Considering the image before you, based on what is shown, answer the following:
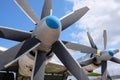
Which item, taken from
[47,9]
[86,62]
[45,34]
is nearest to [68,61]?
[45,34]

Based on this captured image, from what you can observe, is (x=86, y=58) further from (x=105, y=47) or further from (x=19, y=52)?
(x=19, y=52)

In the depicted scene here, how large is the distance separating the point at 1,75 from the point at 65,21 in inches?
336

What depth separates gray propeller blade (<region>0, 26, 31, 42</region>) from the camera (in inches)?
479

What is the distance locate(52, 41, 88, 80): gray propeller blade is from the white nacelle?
0.56 m

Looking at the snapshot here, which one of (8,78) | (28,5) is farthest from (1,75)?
(28,5)

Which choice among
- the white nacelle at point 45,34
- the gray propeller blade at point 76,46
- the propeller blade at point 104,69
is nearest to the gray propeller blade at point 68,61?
the white nacelle at point 45,34

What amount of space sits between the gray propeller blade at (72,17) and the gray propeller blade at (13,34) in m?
2.02

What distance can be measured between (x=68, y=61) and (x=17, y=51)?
276 centimetres

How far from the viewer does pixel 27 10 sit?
1365cm

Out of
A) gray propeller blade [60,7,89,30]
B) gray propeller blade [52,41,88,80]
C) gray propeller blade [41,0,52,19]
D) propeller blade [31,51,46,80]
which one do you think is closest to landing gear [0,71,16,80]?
propeller blade [31,51,46,80]

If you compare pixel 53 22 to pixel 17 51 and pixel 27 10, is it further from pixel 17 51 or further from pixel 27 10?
pixel 27 10

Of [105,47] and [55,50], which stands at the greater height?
[105,47]

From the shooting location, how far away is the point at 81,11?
1423cm

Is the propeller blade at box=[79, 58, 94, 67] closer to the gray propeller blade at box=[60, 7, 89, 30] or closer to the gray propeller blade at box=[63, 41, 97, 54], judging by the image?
the gray propeller blade at box=[63, 41, 97, 54]
